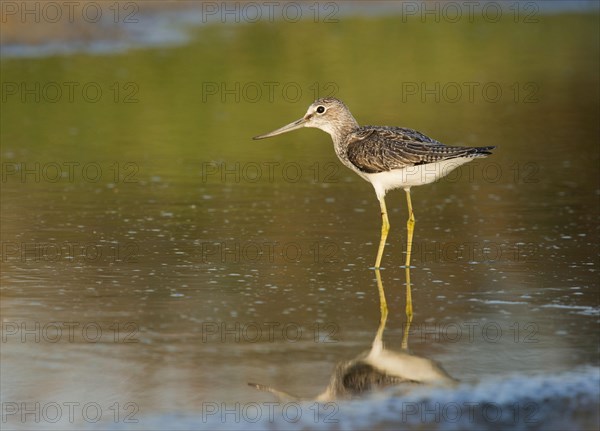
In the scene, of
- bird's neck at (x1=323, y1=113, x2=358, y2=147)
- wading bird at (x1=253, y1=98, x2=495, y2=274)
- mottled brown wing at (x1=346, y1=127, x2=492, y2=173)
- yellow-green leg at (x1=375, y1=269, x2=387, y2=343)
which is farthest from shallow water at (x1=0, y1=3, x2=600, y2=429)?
bird's neck at (x1=323, y1=113, x2=358, y2=147)

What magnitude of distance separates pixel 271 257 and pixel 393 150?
156 cm

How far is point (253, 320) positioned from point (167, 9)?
1144 inches

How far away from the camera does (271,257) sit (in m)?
11.8

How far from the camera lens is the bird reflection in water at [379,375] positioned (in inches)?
315

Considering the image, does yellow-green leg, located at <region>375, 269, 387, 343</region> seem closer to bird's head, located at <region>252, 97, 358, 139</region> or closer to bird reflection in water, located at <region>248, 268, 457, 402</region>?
bird reflection in water, located at <region>248, 268, 457, 402</region>

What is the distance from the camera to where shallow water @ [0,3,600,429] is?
26.3ft

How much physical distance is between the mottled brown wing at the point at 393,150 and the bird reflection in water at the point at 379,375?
290cm

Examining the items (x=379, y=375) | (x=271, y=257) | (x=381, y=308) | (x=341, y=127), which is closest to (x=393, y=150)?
(x=341, y=127)

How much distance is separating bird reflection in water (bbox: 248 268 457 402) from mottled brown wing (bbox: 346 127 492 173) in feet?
9.50

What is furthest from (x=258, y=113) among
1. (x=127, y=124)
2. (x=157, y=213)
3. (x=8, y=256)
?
(x=8, y=256)

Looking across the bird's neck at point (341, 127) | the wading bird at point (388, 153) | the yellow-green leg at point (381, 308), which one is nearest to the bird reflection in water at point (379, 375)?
the yellow-green leg at point (381, 308)

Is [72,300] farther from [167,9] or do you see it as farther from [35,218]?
[167,9]

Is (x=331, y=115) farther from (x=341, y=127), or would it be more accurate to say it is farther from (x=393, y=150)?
(x=393, y=150)

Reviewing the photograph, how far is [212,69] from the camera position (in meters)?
27.3
